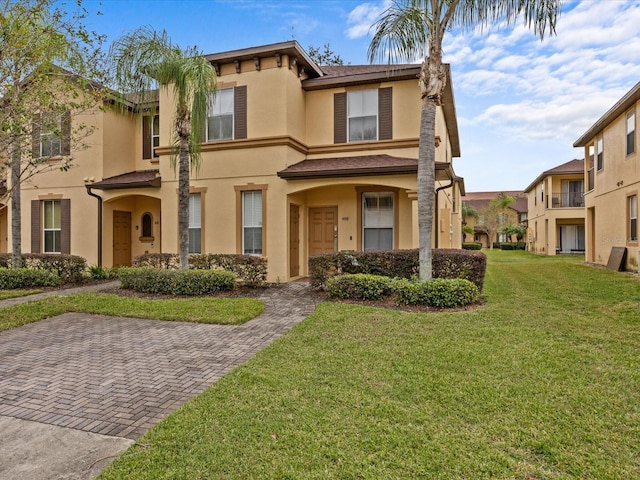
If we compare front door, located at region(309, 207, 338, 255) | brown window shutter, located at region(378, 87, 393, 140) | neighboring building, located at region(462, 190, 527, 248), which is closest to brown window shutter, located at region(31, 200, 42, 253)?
front door, located at region(309, 207, 338, 255)

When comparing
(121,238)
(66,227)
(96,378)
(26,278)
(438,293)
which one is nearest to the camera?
(96,378)

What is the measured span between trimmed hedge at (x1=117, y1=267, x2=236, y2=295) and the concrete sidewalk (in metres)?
2.32

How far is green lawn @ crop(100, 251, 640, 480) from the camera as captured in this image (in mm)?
2838

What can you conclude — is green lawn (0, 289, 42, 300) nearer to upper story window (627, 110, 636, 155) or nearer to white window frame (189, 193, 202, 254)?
white window frame (189, 193, 202, 254)

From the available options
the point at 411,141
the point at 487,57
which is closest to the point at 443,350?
the point at 411,141

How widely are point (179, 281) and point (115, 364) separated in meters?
5.09

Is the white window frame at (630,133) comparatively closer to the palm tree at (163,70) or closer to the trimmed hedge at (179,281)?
the palm tree at (163,70)

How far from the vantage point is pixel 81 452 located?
3090mm

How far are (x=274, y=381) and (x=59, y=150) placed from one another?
14777 millimetres

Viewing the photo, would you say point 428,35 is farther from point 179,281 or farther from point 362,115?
point 179,281

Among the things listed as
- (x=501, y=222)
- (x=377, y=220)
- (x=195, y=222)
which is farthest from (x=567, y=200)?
(x=195, y=222)

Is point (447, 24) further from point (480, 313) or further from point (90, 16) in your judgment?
point (90, 16)

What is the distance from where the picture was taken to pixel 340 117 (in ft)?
42.6

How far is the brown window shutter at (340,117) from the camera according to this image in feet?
42.4
